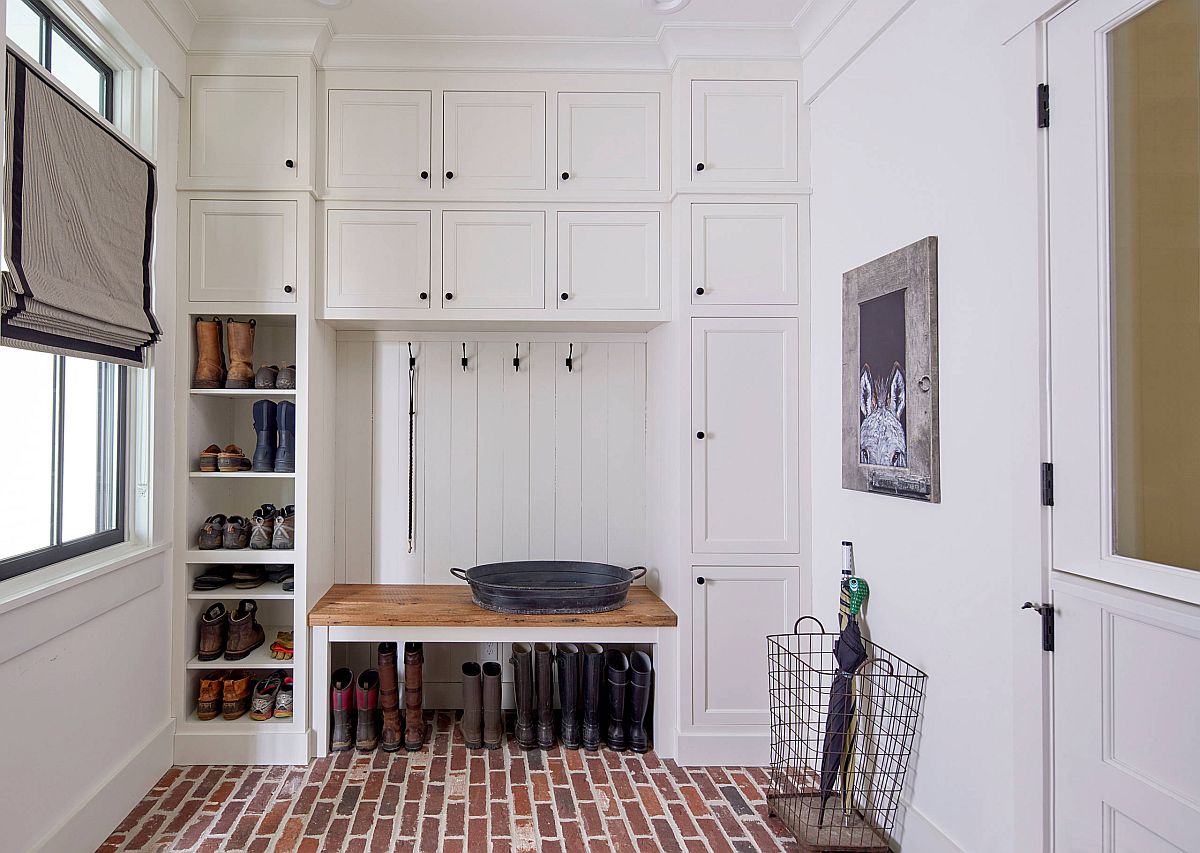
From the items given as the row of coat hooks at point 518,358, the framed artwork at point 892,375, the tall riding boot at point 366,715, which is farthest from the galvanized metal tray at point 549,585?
the framed artwork at point 892,375

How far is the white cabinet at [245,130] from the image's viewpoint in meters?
2.64

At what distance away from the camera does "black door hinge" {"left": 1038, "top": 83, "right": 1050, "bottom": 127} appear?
1.56 m

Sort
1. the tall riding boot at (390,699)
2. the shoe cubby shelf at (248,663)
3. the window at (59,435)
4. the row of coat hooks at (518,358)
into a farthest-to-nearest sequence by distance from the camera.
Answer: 1. the row of coat hooks at (518,358)
2. the tall riding boot at (390,699)
3. the shoe cubby shelf at (248,663)
4. the window at (59,435)

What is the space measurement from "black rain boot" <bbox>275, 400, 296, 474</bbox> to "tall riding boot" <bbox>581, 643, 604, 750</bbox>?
4.36ft

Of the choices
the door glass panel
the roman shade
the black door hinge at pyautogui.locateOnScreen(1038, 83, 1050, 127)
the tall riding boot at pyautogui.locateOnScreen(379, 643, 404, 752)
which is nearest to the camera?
the door glass panel

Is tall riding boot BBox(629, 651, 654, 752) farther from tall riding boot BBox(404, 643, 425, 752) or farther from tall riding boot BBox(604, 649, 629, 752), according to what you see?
tall riding boot BBox(404, 643, 425, 752)

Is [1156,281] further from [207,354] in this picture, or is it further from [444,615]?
[207,354]

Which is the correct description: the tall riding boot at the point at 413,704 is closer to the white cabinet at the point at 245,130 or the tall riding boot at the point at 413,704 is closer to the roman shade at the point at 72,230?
the roman shade at the point at 72,230

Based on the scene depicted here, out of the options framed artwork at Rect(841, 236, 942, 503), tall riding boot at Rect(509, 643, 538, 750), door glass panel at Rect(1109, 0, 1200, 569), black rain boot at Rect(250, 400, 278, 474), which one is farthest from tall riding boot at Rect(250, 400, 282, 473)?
door glass panel at Rect(1109, 0, 1200, 569)

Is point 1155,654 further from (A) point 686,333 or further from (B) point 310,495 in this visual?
(B) point 310,495

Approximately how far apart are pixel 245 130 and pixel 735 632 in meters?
2.54

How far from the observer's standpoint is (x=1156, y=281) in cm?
135

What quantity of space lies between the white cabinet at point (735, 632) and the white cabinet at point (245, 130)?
6.91 ft

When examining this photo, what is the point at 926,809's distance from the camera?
6.55ft
